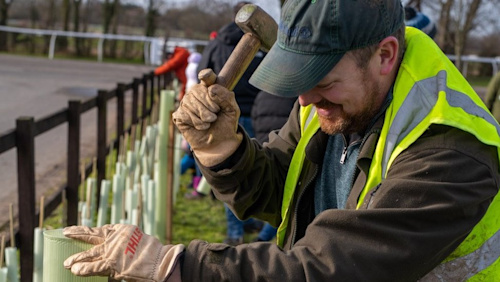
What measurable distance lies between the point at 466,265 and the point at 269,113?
10.7ft

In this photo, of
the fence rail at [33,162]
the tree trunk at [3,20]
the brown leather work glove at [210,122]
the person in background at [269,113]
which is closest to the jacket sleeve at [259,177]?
the brown leather work glove at [210,122]

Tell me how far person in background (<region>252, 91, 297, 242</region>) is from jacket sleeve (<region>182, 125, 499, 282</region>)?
3.18 metres

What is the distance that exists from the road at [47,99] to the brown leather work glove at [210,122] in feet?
12.8

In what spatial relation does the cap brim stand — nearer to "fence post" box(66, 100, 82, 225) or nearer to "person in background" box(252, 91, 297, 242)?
"person in background" box(252, 91, 297, 242)

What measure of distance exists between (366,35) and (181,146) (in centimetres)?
590

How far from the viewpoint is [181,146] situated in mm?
7562

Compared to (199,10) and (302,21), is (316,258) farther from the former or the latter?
(199,10)

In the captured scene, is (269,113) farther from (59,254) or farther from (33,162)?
(59,254)

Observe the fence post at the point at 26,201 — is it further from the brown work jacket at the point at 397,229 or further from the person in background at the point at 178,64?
the person in background at the point at 178,64

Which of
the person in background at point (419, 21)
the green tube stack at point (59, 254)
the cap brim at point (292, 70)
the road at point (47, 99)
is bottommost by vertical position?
the road at point (47, 99)

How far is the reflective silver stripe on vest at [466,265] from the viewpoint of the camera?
1.87m

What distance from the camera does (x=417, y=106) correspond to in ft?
5.94

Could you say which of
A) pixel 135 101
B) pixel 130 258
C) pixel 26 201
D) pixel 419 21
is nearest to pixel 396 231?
pixel 130 258

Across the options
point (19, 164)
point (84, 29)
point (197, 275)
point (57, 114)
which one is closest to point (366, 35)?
point (197, 275)
